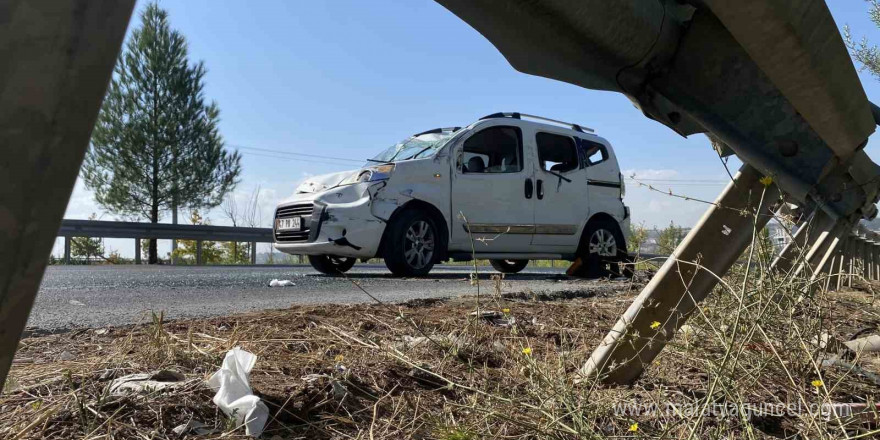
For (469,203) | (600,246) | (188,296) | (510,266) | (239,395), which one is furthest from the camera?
(510,266)

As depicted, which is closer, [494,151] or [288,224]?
[288,224]

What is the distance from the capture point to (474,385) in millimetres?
1900

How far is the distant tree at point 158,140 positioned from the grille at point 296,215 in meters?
21.7

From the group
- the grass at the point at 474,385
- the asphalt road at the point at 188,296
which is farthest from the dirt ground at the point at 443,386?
the asphalt road at the point at 188,296

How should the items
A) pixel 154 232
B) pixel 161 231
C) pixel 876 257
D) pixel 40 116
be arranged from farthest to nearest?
pixel 161 231 → pixel 154 232 → pixel 876 257 → pixel 40 116

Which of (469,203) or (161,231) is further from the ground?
(469,203)

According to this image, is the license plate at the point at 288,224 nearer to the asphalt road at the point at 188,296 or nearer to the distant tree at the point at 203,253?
the asphalt road at the point at 188,296

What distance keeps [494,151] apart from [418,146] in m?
1.76

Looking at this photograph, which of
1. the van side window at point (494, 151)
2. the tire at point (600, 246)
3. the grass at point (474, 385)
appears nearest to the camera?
the grass at point (474, 385)

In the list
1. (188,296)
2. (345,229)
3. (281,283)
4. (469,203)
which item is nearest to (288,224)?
(345,229)

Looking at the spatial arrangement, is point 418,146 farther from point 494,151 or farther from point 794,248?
point 794,248

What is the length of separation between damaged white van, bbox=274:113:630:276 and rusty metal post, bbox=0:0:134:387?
6278mm

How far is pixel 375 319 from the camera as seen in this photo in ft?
9.86

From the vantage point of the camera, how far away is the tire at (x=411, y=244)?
7.45 m
